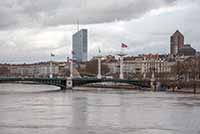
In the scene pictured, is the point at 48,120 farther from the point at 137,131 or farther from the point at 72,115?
the point at 137,131

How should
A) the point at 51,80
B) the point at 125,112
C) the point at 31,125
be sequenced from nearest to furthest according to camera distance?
the point at 31,125 < the point at 125,112 < the point at 51,80

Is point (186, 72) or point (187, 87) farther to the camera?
point (186, 72)

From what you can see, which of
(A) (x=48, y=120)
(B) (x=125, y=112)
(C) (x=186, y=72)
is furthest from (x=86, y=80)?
(A) (x=48, y=120)

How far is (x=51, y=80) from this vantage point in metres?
83.2

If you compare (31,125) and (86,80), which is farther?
(86,80)

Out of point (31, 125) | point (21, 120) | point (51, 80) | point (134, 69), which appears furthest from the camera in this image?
point (134, 69)

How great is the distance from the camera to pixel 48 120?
32250 mm

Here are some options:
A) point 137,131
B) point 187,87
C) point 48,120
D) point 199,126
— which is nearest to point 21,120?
point 48,120

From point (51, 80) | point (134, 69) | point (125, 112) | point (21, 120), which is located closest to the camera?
point (21, 120)

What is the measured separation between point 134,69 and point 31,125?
144036 millimetres

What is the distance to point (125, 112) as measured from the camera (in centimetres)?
3916

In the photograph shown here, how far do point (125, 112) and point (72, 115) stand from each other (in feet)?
16.4

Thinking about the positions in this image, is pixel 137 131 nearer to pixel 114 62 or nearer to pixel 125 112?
pixel 125 112

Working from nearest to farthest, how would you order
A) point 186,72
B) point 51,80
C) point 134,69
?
point 51,80
point 186,72
point 134,69
